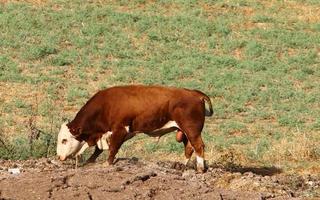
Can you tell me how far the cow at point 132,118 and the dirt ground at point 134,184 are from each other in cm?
37

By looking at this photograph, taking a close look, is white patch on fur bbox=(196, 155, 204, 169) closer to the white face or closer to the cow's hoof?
the cow's hoof

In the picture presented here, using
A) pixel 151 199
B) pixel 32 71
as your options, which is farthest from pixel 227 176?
pixel 32 71

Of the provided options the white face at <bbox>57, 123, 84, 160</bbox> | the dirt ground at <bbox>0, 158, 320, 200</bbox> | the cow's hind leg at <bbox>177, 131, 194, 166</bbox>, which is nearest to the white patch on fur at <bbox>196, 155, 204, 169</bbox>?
the dirt ground at <bbox>0, 158, 320, 200</bbox>

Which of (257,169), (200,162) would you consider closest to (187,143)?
(200,162)

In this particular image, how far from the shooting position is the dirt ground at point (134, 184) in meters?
9.02

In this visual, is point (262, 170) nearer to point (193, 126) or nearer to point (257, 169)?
point (257, 169)

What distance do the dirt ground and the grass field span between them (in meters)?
2.37

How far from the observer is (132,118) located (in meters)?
11.0

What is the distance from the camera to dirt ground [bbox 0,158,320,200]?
902cm

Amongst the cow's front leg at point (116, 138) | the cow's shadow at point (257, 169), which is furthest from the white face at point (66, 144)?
the cow's shadow at point (257, 169)

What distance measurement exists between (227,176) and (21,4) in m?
19.9

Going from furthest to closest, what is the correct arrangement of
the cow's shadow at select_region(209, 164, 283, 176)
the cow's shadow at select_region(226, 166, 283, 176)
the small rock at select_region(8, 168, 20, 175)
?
the cow's shadow at select_region(226, 166, 283, 176)
the cow's shadow at select_region(209, 164, 283, 176)
the small rock at select_region(8, 168, 20, 175)

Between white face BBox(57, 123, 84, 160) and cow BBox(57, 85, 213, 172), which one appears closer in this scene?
cow BBox(57, 85, 213, 172)

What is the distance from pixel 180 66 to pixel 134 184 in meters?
15.0
